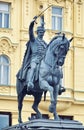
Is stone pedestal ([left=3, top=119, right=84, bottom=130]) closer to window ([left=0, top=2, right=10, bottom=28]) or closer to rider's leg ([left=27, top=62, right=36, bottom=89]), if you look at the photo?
rider's leg ([left=27, top=62, right=36, bottom=89])

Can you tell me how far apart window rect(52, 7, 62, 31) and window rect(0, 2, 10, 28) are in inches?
107

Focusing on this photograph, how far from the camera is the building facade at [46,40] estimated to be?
4322 cm

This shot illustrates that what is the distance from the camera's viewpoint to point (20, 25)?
44.5 m

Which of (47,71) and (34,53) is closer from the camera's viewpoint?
(47,71)

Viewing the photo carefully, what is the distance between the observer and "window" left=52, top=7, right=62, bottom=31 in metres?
45.2

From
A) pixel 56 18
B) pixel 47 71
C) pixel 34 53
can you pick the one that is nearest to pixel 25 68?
pixel 34 53

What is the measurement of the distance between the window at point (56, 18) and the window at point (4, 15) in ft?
8.96

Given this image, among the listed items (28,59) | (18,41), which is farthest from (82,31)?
(28,59)

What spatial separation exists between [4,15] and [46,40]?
2.81 m

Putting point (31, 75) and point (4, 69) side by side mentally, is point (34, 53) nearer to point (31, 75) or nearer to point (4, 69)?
point (31, 75)

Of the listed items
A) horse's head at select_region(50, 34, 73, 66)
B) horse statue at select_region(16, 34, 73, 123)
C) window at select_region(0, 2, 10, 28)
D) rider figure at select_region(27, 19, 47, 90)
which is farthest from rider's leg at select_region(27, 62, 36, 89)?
window at select_region(0, 2, 10, 28)

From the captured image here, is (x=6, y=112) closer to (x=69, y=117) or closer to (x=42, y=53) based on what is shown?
(x=69, y=117)

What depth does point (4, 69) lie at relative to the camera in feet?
143

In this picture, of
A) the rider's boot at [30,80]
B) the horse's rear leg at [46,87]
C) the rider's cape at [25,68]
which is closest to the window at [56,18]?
the rider's cape at [25,68]
